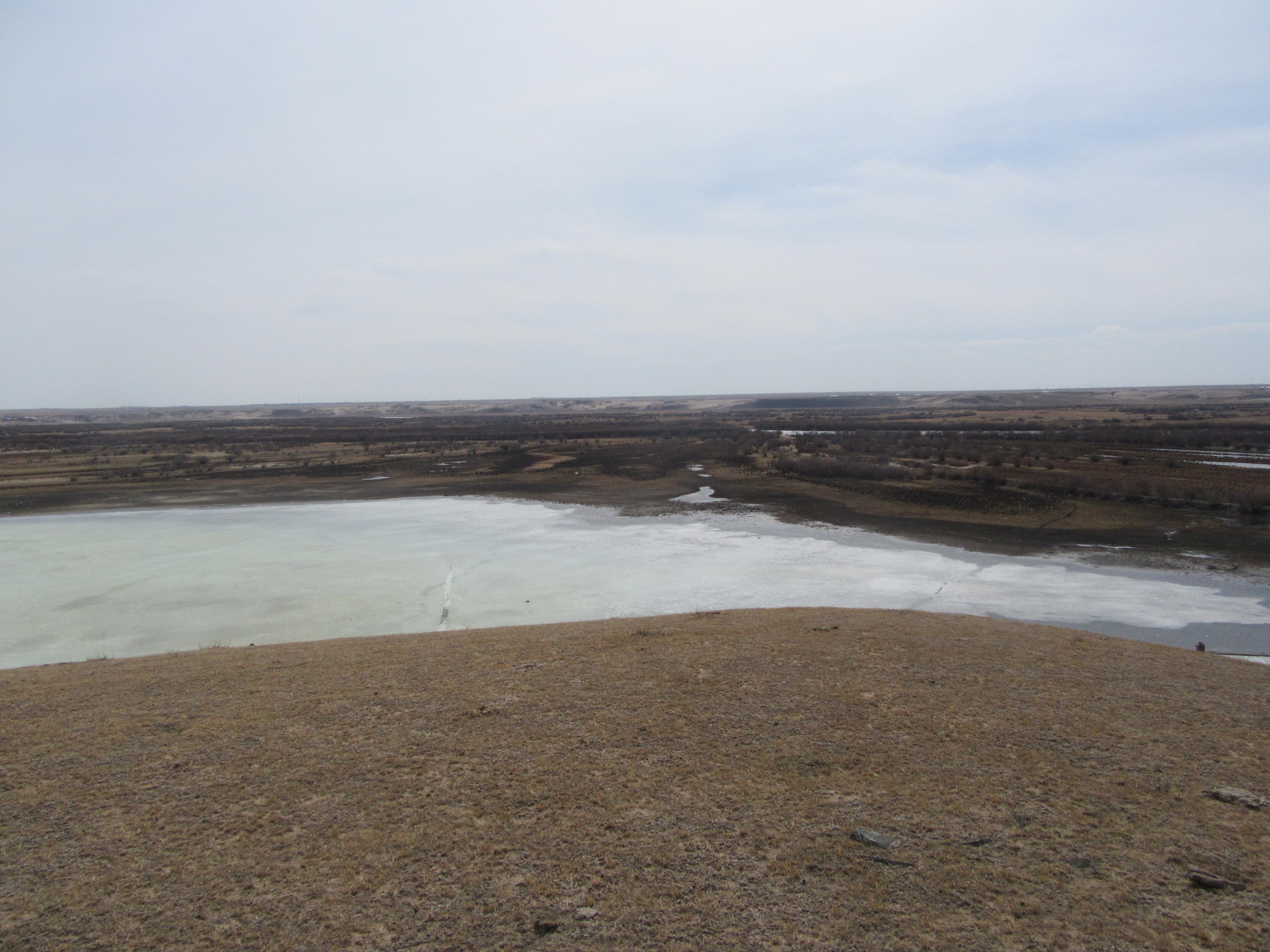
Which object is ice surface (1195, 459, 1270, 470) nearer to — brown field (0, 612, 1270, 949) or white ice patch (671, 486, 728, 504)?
white ice patch (671, 486, 728, 504)

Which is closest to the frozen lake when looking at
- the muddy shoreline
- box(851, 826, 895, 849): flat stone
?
the muddy shoreline

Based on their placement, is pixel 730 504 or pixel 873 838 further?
pixel 730 504

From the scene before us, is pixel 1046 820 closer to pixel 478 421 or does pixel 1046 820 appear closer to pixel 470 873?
pixel 470 873

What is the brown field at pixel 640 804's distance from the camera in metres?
4.36

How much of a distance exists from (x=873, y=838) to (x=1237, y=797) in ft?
11.2

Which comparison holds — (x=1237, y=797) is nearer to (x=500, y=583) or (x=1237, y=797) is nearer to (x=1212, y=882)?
(x=1212, y=882)

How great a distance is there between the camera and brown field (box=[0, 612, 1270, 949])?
4.36m

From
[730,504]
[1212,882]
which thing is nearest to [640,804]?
[1212,882]

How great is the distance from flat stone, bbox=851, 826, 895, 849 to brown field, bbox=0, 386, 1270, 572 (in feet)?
56.0

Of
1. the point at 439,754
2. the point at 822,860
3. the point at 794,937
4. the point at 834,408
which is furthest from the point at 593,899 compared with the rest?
the point at 834,408

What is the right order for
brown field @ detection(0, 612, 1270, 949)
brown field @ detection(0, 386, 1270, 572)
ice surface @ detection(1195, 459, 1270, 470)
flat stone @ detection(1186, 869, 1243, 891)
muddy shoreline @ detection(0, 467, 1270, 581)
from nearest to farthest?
brown field @ detection(0, 612, 1270, 949) < flat stone @ detection(1186, 869, 1243, 891) < muddy shoreline @ detection(0, 467, 1270, 581) < brown field @ detection(0, 386, 1270, 572) < ice surface @ detection(1195, 459, 1270, 470)

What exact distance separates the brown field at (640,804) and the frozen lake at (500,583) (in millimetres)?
4042

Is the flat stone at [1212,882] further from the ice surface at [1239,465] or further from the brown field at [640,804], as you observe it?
the ice surface at [1239,465]

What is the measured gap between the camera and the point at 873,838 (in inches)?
203
